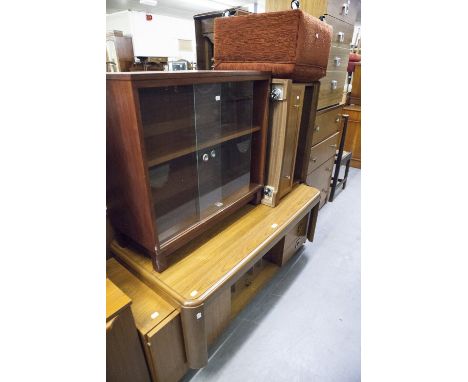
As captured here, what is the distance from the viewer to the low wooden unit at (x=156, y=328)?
0.83 metres

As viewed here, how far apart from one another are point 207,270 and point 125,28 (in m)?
7.21

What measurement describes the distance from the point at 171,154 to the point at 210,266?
0.45 m

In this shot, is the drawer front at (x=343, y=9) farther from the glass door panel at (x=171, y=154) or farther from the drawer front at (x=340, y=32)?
the glass door panel at (x=171, y=154)

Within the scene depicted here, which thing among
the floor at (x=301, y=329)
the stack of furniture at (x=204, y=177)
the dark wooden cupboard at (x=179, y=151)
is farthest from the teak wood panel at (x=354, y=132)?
the dark wooden cupboard at (x=179, y=151)

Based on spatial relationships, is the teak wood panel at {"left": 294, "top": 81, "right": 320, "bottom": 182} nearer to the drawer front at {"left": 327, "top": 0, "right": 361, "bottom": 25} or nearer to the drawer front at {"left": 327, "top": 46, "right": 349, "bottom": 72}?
the drawer front at {"left": 327, "top": 46, "right": 349, "bottom": 72}

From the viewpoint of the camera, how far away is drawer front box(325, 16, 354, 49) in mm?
1627

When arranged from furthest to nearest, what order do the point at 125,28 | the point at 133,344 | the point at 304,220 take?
the point at 125,28 → the point at 304,220 → the point at 133,344

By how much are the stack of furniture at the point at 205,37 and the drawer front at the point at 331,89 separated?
0.77 metres

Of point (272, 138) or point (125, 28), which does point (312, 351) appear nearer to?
point (272, 138)

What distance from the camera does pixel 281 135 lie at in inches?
50.1

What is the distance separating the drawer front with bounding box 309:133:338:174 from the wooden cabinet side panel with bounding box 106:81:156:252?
1341 millimetres

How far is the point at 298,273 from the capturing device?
1773 mm

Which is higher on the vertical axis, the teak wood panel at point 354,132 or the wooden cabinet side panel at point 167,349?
the teak wood panel at point 354,132
